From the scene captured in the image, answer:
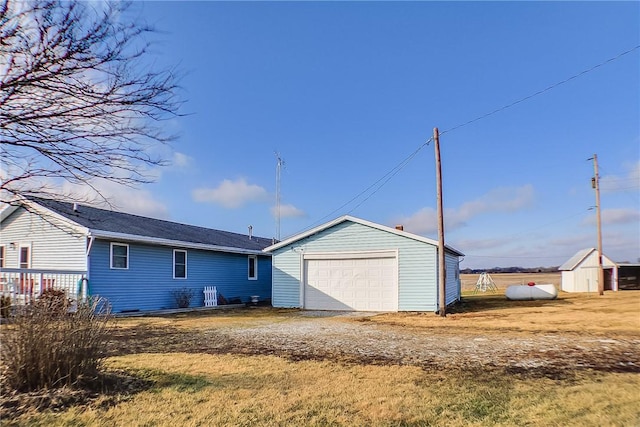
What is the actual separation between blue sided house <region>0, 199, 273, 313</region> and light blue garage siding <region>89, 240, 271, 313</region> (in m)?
0.03

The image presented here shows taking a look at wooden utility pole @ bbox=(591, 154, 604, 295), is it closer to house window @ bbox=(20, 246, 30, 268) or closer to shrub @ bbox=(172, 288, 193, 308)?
shrub @ bbox=(172, 288, 193, 308)

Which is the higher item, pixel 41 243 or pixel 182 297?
pixel 41 243

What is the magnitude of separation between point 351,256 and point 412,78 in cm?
739

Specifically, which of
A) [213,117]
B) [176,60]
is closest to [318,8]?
[213,117]

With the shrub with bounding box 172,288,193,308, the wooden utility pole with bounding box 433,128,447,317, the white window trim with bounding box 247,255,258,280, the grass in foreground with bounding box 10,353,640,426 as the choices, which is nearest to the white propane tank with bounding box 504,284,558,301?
the wooden utility pole with bounding box 433,128,447,317

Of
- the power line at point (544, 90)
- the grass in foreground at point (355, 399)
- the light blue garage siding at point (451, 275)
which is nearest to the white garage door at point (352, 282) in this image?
the light blue garage siding at point (451, 275)

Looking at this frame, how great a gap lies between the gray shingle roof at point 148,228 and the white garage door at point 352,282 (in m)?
5.54

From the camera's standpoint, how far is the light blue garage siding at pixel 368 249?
53.1 ft

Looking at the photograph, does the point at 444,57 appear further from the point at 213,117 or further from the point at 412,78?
the point at 213,117

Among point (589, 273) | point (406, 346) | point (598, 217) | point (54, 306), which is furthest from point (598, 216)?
point (54, 306)

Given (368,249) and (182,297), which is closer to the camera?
→ (368,249)

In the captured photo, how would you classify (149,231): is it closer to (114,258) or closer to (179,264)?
(179,264)

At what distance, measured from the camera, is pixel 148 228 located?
59.3 feet

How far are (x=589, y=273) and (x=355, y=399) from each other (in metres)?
34.1
